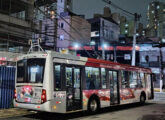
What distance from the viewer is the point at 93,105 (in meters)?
12.5

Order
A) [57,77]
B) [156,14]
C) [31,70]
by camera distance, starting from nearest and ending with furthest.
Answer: [57,77] < [31,70] < [156,14]

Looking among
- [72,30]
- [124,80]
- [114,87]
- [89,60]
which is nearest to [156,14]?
[72,30]

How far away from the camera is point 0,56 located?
1627 centimetres

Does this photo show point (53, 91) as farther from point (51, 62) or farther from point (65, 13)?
point (65, 13)

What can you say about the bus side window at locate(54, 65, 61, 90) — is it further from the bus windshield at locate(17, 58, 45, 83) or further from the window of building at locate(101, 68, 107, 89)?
the window of building at locate(101, 68, 107, 89)

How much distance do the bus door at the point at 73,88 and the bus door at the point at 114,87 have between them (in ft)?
10.3

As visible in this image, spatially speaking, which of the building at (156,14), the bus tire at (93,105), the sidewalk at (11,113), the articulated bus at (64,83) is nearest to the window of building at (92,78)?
the articulated bus at (64,83)

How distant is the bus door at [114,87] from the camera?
14.1 m

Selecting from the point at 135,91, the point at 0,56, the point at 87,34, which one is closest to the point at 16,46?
the point at 0,56

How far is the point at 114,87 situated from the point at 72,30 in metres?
33.1

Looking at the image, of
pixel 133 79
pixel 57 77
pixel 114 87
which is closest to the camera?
pixel 57 77

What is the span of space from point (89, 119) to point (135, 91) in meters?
6.88

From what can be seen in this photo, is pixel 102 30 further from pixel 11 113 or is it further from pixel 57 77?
pixel 57 77

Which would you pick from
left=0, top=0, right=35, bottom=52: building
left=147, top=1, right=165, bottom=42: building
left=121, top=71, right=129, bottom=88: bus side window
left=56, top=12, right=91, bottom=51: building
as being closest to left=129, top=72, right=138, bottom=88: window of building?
left=121, top=71, right=129, bottom=88: bus side window
